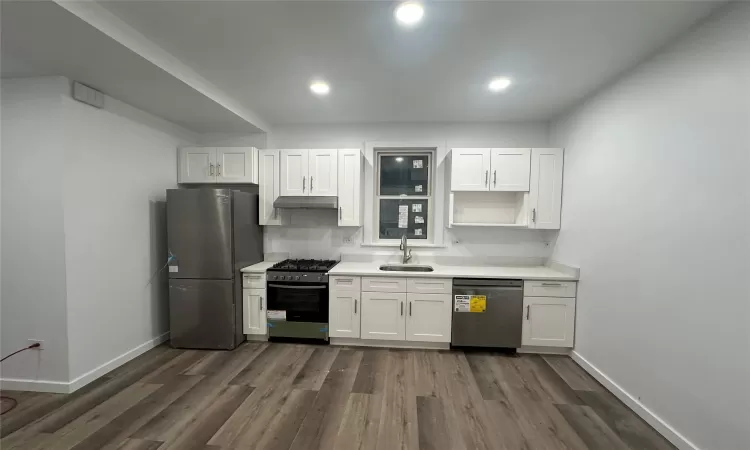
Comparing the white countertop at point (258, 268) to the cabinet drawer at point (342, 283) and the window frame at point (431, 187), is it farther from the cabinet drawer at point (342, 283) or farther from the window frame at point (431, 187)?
the window frame at point (431, 187)

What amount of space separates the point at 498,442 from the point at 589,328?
1564 mm

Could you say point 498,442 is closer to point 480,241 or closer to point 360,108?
point 480,241

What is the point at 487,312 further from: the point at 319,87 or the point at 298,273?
the point at 319,87

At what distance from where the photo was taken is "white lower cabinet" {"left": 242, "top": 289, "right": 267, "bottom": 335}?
3.08m

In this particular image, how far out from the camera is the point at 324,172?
3279 mm

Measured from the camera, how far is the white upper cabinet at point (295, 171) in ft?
10.8

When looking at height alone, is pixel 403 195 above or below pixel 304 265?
above

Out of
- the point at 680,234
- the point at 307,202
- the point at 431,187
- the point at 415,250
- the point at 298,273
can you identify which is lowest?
the point at 298,273

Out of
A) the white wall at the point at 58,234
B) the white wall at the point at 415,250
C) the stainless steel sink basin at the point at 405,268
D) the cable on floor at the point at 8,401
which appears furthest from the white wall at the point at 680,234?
the cable on floor at the point at 8,401

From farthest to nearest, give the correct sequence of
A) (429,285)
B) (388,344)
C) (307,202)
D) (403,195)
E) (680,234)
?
(403,195) → (307,202) → (388,344) → (429,285) → (680,234)

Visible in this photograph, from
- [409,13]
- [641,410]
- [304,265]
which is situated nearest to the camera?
[409,13]

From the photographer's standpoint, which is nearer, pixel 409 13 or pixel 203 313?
pixel 409 13

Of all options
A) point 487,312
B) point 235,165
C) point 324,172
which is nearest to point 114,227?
point 235,165

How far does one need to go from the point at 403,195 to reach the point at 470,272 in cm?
130
